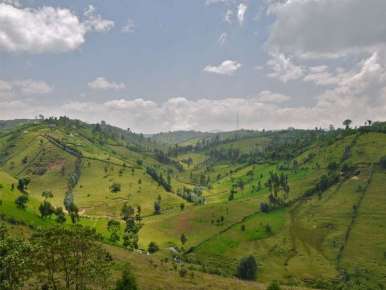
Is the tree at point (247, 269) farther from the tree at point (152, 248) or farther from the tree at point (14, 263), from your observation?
the tree at point (14, 263)

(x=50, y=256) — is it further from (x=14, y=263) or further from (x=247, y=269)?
(x=247, y=269)

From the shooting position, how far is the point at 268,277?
565 feet

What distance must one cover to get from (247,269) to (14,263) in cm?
13124

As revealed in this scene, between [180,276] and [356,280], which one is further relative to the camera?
[356,280]

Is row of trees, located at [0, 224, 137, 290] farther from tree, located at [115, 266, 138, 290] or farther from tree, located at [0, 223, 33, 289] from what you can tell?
tree, located at [115, 266, 138, 290]

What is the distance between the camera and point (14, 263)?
51.8 meters

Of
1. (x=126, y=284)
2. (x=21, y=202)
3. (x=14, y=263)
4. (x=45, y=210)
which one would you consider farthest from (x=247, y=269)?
(x=14, y=263)

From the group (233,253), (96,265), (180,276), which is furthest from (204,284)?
(233,253)

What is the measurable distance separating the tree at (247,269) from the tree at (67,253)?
114243 mm

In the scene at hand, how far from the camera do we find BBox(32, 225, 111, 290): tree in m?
56.9

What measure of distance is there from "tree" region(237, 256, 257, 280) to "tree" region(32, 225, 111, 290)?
114243 mm

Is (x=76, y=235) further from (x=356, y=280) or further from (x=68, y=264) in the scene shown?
(x=356, y=280)

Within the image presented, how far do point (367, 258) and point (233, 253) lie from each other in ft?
203

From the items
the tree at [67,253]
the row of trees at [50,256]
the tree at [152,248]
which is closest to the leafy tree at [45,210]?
the tree at [152,248]
